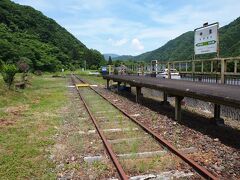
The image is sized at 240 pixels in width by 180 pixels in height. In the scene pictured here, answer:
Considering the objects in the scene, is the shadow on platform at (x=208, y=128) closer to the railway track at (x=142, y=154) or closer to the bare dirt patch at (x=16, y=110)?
the railway track at (x=142, y=154)

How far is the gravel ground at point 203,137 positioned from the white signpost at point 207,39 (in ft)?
13.2

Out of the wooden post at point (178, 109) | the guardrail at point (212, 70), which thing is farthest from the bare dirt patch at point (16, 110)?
the guardrail at point (212, 70)

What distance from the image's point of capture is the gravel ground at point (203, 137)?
22.2 ft

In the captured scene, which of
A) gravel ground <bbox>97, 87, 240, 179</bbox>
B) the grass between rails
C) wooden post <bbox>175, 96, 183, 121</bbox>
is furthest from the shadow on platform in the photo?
the grass between rails

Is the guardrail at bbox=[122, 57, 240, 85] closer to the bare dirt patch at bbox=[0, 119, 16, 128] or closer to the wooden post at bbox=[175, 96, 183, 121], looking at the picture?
the wooden post at bbox=[175, 96, 183, 121]

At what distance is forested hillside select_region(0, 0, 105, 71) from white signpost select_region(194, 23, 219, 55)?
223 feet

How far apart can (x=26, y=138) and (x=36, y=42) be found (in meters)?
120

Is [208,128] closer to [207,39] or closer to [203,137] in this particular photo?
[203,137]

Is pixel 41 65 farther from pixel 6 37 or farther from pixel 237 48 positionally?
pixel 237 48

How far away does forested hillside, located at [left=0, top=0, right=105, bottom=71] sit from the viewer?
95.4m

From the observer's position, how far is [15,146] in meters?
8.46

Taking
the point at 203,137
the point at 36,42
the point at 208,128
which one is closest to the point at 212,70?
the point at 208,128

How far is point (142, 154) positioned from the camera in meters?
7.40

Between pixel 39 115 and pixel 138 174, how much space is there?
26.5 ft
